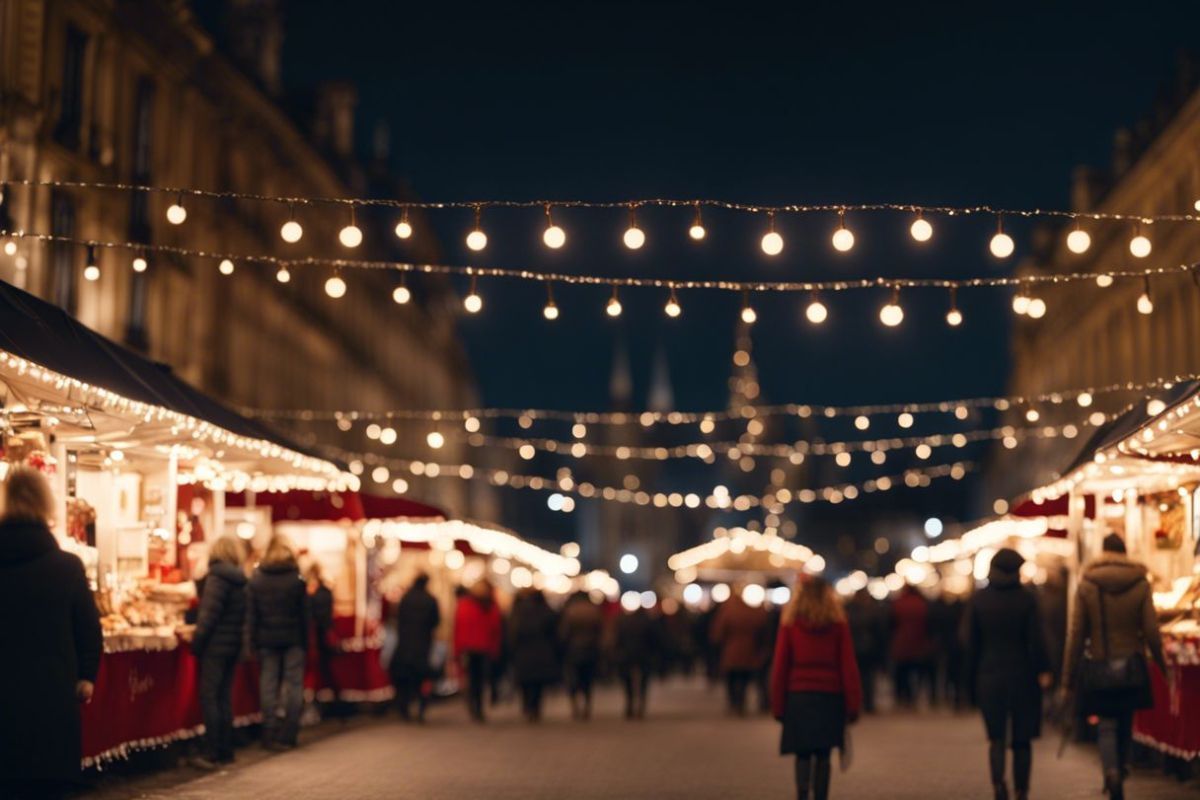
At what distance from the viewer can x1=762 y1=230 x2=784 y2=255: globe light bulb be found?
1603 centimetres

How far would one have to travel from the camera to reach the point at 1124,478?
1927cm

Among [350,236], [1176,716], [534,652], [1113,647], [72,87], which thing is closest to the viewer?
[1113,647]

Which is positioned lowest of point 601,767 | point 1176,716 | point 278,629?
point 601,767

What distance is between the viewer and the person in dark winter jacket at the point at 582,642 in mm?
27828

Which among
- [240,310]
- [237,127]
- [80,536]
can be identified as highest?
[237,127]

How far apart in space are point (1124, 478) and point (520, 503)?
126 m

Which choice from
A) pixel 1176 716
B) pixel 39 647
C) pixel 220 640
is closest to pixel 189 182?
pixel 220 640

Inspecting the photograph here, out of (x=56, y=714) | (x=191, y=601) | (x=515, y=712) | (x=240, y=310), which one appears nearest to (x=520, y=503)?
(x=240, y=310)

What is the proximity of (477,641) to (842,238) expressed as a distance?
1274cm

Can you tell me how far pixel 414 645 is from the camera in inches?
1039

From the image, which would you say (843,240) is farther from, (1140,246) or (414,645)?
(414,645)

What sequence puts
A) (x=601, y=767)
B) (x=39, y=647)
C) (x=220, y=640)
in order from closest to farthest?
(x=39, y=647), (x=220, y=640), (x=601, y=767)

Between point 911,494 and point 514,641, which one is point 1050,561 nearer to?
point 514,641

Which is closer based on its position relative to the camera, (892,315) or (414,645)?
(892,315)
